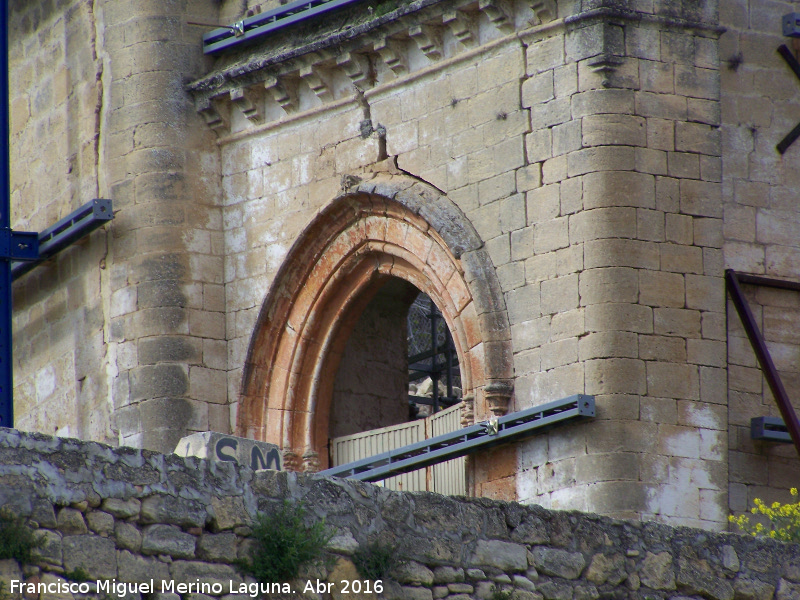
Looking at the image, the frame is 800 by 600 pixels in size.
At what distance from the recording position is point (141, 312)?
13266 mm

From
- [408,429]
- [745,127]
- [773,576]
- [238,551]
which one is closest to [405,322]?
[408,429]

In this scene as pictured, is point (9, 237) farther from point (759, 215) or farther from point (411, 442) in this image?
point (759, 215)

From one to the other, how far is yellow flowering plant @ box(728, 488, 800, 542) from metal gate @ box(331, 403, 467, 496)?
1791 millimetres

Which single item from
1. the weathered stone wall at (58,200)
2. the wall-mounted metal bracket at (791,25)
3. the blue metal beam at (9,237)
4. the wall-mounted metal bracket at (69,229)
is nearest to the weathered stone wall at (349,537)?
the wall-mounted metal bracket at (791,25)

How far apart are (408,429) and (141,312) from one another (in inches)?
83.4

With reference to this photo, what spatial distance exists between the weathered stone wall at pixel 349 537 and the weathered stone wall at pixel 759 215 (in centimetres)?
226

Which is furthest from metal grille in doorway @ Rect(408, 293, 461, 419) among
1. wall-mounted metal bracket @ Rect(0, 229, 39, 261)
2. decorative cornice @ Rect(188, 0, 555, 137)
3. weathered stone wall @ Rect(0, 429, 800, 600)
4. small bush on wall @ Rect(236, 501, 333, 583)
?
small bush on wall @ Rect(236, 501, 333, 583)

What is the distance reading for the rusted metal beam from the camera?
11.3m

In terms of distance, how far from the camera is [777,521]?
10312mm

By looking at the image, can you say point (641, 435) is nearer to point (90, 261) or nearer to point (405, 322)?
point (405, 322)

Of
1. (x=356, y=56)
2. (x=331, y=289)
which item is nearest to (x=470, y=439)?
(x=331, y=289)

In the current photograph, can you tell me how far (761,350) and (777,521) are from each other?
150cm

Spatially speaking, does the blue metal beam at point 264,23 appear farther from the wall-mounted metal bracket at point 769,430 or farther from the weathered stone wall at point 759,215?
the wall-mounted metal bracket at point 769,430

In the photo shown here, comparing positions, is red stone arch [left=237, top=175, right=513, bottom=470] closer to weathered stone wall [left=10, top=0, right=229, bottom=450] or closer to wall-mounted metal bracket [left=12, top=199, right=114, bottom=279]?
weathered stone wall [left=10, top=0, right=229, bottom=450]
